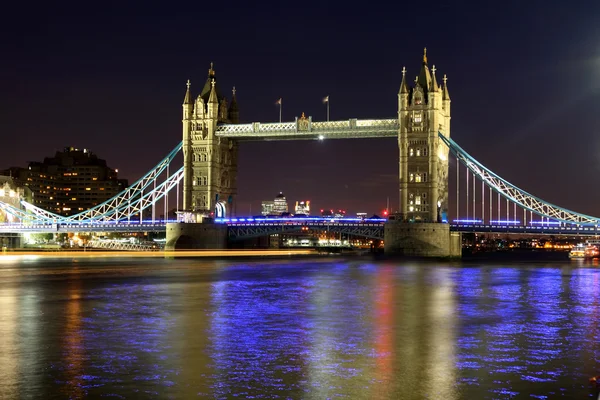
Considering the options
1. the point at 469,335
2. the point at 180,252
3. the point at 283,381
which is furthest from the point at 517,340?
the point at 180,252

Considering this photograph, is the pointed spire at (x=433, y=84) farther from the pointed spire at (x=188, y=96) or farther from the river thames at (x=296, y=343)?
the river thames at (x=296, y=343)

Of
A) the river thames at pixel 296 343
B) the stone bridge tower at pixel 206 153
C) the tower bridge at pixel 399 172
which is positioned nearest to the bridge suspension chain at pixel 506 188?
the tower bridge at pixel 399 172

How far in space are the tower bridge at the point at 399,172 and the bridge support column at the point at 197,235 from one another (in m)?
0.12

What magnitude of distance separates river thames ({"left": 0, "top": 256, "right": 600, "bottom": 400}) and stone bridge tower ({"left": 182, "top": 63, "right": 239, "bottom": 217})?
58.5 metres

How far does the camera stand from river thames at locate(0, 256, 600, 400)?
1544 cm

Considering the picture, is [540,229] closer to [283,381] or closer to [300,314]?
[300,314]

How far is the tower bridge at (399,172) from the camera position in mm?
86812

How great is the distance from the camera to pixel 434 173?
87.6 meters

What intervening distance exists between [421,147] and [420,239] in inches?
404

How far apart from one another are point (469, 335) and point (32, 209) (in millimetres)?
107393

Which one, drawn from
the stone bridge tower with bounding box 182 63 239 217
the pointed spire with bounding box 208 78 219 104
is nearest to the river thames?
the stone bridge tower with bounding box 182 63 239 217

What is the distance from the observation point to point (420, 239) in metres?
86.1

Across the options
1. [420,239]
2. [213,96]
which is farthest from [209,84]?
[420,239]

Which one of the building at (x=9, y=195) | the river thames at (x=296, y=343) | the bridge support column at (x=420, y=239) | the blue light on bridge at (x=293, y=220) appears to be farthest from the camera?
the building at (x=9, y=195)
